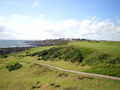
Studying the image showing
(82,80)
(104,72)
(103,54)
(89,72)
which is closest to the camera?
(82,80)

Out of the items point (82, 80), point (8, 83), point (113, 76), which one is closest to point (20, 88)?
point (8, 83)

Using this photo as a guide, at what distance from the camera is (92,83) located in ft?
55.9

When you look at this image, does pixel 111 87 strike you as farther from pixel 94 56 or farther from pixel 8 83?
pixel 8 83

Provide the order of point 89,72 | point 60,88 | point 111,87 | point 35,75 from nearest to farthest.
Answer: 1. point 111,87
2. point 60,88
3. point 89,72
4. point 35,75

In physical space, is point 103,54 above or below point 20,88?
above

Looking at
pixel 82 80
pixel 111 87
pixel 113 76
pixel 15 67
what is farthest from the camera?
pixel 15 67

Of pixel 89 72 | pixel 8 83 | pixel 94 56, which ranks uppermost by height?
pixel 94 56

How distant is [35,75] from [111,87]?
647 inches

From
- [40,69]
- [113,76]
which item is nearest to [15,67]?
[40,69]

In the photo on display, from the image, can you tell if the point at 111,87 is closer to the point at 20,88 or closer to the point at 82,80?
the point at 82,80

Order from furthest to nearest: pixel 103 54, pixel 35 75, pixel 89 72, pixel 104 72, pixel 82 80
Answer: pixel 103 54
pixel 35 75
pixel 89 72
pixel 104 72
pixel 82 80

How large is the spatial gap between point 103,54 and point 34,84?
63.0ft

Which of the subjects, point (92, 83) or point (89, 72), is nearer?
point (92, 83)

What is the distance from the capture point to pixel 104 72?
21.2m
